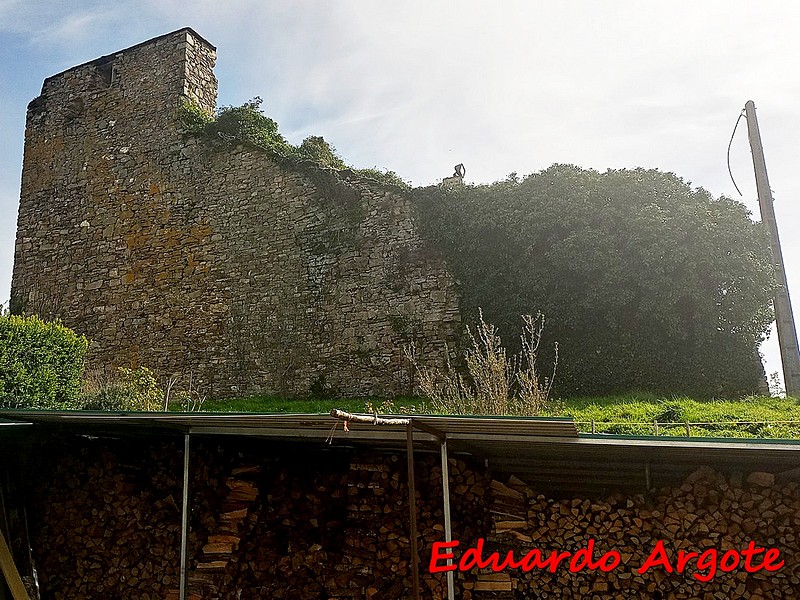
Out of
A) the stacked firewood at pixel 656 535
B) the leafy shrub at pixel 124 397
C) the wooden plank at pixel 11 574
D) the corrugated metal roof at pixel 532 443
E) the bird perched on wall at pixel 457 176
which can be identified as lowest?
the wooden plank at pixel 11 574

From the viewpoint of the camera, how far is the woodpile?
3787 mm

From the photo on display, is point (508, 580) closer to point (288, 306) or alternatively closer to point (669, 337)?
point (669, 337)

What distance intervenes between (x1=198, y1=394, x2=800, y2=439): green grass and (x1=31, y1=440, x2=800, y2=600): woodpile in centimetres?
160

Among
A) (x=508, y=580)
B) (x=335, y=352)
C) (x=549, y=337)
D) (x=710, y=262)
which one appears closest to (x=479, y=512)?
(x=508, y=580)

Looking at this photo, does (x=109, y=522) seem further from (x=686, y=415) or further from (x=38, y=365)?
(x=686, y=415)

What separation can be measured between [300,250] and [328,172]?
127cm

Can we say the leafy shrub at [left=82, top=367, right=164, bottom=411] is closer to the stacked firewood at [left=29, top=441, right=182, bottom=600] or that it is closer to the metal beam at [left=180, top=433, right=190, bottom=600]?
the stacked firewood at [left=29, top=441, right=182, bottom=600]

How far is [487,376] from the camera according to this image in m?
7.24

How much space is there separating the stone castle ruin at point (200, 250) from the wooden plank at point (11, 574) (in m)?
5.07

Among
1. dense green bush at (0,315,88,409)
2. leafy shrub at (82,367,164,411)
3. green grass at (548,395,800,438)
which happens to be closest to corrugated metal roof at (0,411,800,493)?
green grass at (548,395,800,438)

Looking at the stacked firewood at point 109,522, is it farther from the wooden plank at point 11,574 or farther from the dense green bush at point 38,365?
the dense green bush at point 38,365

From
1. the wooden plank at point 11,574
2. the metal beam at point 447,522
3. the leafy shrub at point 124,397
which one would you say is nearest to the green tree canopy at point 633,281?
the leafy shrub at point 124,397

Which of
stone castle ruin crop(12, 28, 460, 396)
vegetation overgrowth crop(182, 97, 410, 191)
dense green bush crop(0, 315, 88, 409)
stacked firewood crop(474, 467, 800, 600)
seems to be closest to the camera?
stacked firewood crop(474, 467, 800, 600)

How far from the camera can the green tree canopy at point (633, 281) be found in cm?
797
